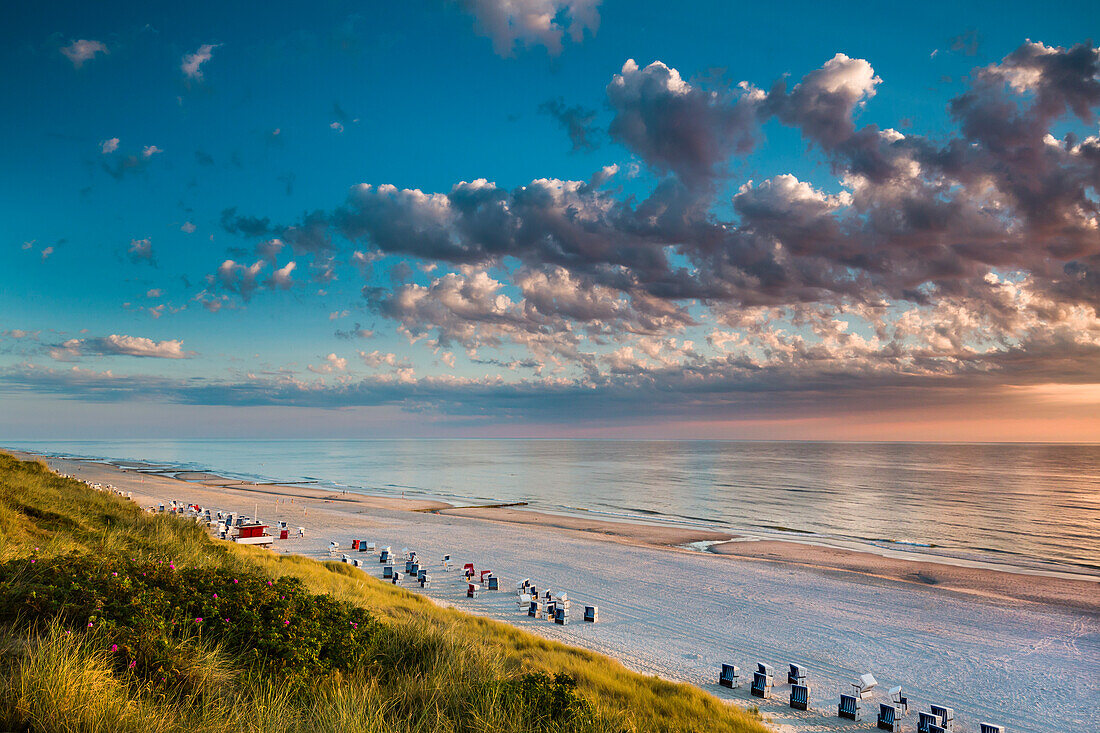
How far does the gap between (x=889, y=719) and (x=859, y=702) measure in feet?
2.62

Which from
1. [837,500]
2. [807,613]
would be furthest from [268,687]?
[837,500]

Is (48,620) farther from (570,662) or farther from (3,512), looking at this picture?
(3,512)

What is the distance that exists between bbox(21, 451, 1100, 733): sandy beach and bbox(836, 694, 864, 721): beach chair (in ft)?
0.57

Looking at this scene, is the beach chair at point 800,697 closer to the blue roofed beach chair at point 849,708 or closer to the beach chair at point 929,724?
the blue roofed beach chair at point 849,708

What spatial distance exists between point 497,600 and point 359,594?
6108 millimetres

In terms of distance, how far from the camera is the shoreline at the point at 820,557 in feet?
85.4

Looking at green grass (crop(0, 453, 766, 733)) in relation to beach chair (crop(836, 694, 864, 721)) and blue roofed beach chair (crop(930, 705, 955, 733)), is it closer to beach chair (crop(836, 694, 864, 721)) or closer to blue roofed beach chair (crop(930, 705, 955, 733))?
beach chair (crop(836, 694, 864, 721))

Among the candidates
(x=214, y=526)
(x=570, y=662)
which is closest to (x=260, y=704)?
(x=570, y=662)

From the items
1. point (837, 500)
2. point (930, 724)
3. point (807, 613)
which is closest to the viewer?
point (930, 724)

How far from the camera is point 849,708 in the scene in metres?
12.6

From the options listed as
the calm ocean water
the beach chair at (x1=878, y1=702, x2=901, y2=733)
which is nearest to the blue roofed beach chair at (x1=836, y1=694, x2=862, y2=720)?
the beach chair at (x1=878, y1=702, x2=901, y2=733)

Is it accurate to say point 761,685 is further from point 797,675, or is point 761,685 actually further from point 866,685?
point 866,685

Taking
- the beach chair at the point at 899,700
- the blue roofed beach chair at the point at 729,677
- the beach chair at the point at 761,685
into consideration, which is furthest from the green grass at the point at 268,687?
the beach chair at the point at 899,700

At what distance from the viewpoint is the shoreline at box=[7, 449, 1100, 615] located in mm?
26016
